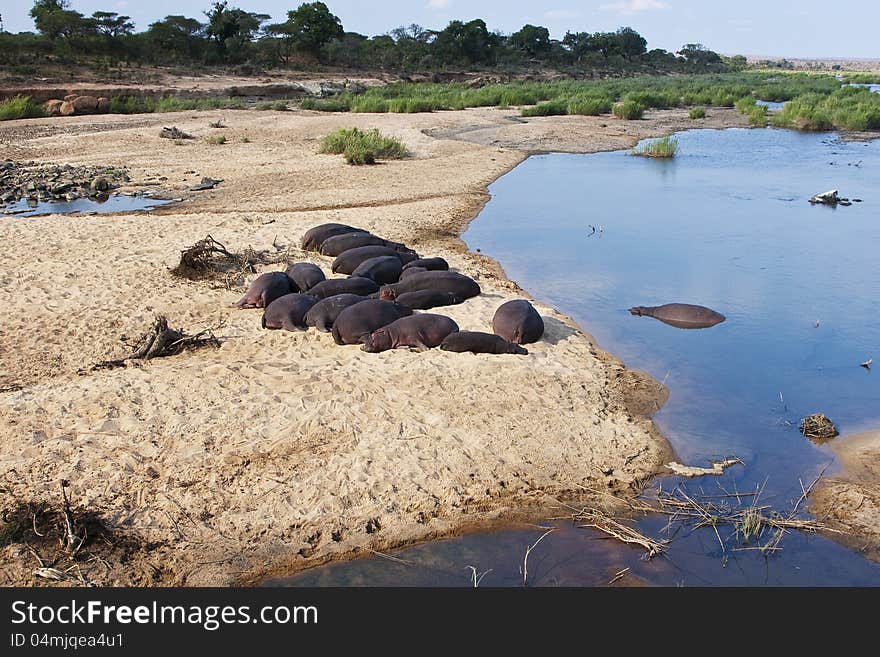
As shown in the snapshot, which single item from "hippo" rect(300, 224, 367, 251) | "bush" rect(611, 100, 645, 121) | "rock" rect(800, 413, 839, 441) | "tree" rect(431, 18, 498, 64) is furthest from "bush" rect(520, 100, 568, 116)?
"tree" rect(431, 18, 498, 64)

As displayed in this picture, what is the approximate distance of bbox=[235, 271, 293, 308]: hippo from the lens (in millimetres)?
8492

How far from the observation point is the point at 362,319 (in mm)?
7605

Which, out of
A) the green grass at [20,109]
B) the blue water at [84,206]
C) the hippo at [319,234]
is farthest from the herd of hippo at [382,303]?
the green grass at [20,109]

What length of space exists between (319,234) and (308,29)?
148 feet

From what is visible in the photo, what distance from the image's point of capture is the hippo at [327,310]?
7.84 m

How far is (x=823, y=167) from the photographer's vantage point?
806 inches

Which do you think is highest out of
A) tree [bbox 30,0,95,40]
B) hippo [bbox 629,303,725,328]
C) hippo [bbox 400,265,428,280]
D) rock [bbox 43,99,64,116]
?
tree [bbox 30,0,95,40]

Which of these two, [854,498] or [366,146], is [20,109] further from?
[854,498]

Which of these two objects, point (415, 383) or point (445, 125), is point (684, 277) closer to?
point (415, 383)

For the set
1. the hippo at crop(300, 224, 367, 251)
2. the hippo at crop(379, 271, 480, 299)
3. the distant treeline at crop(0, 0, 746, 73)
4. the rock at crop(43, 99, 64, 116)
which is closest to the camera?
the hippo at crop(379, 271, 480, 299)

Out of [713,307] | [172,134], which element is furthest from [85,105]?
[713,307]

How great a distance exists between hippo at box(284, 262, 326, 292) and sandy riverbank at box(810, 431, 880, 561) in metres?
5.32

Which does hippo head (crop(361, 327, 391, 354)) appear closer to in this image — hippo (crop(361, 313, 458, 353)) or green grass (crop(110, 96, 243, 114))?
hippo (crop(361, 313, 458, 353))

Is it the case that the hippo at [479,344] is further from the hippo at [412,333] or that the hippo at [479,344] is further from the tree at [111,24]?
the tree at [111,24]
